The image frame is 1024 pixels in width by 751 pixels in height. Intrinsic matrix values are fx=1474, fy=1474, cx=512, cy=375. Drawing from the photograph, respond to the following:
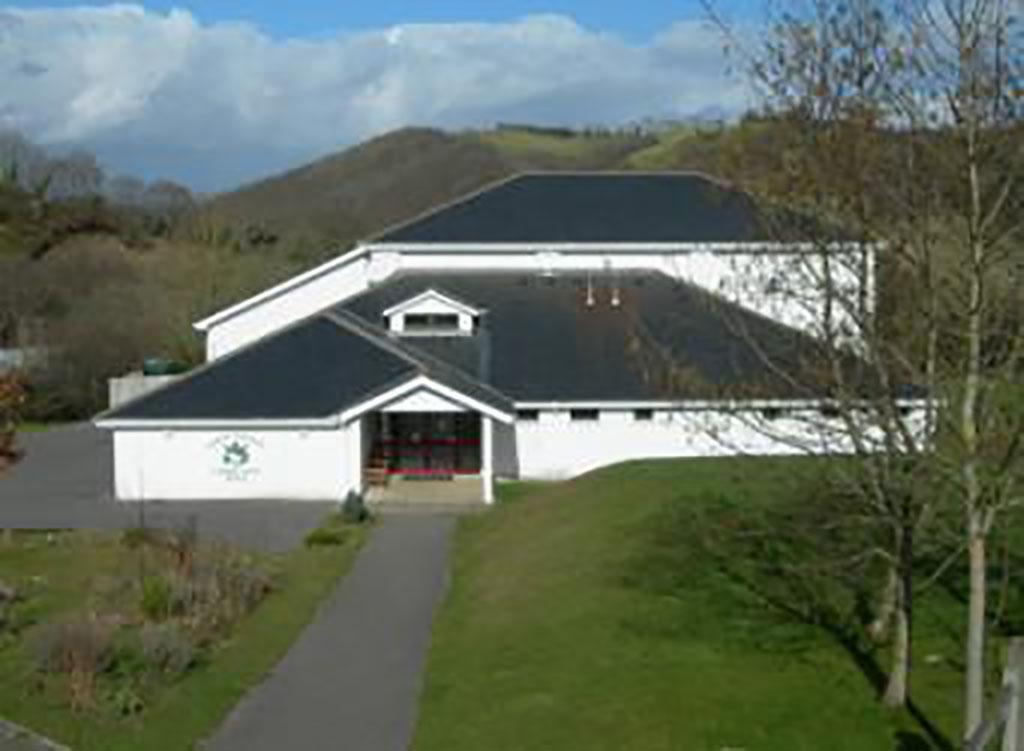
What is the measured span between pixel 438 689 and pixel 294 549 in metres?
10.2

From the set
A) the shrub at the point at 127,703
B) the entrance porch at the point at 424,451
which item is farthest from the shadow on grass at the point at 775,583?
the entrance porch at the point at 424,451

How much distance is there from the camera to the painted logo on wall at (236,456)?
3119 centimetres

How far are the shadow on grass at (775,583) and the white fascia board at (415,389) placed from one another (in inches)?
313

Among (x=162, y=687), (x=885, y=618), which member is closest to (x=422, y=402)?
(x=162, y=687)

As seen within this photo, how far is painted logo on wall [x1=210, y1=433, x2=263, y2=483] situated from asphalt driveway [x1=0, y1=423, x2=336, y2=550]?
25.5 inches

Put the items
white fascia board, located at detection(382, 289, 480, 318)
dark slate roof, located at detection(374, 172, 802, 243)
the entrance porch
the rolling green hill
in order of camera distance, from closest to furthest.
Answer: the entrance porch
white fascia board, located at detection(382, 289, 480, 318)
dark slate roof, located at detection(374, 172, 802, 243)
the rolling green hill

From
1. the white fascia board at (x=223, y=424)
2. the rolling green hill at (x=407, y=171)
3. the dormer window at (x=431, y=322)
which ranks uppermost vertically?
the rolling green hill at (x=407, y=171)

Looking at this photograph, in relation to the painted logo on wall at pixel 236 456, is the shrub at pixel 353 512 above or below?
below

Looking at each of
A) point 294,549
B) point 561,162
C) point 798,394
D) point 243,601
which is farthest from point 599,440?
point 561,162

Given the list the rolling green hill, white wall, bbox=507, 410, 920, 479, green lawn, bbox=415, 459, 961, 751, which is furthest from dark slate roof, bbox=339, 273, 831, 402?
the rolling green hill

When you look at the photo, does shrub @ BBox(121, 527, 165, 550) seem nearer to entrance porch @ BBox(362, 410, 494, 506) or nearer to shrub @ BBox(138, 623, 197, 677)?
entrance porch @ BBox(362, 410, 494, 506)

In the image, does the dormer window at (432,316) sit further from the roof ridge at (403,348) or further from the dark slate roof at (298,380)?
the dark slate roof at (298,380)

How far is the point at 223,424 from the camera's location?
3109cm

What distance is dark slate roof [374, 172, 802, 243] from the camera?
135ft
